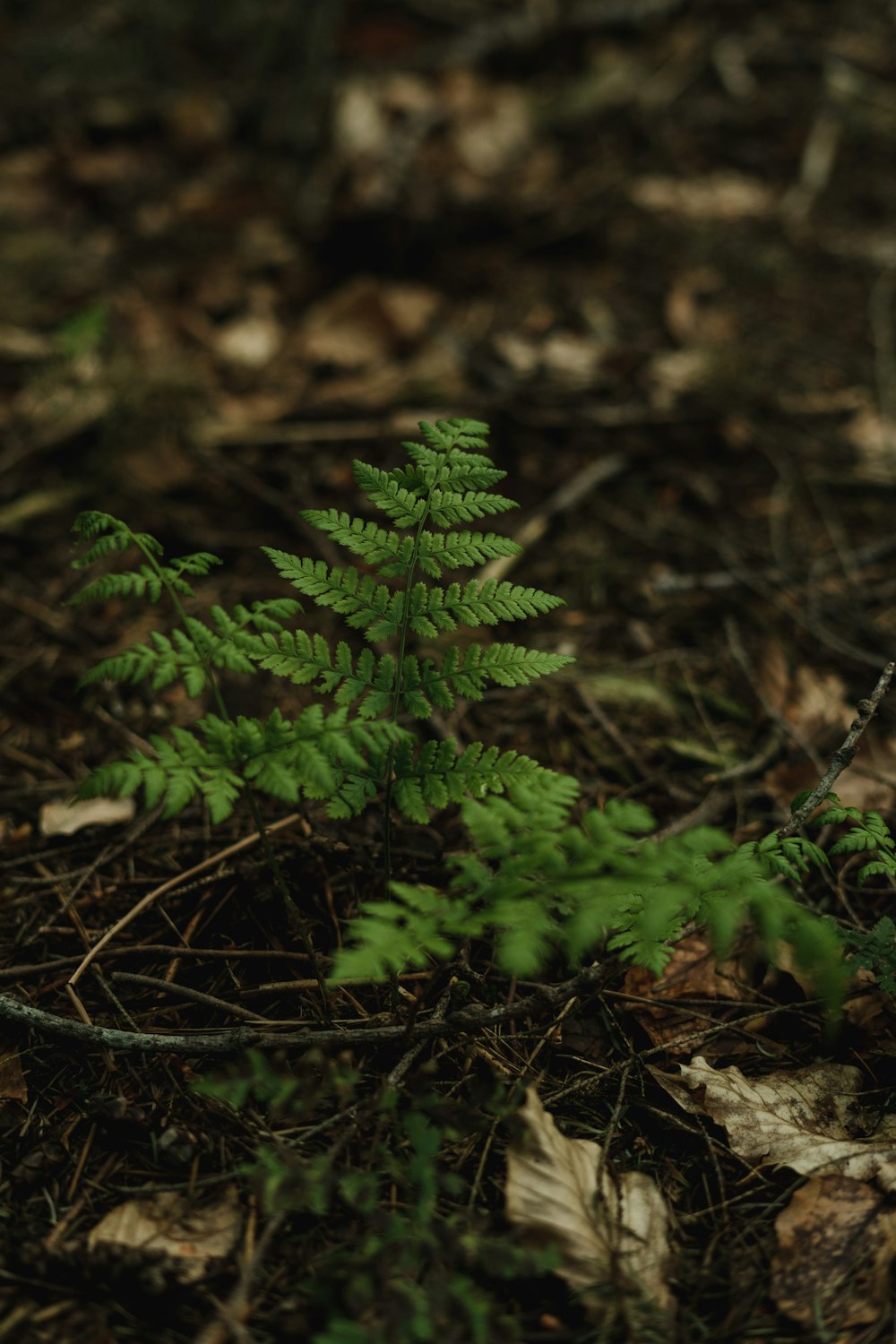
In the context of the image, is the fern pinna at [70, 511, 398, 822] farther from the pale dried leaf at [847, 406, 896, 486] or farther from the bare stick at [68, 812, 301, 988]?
the pale dried leaf at [847, 406, 896, 486]

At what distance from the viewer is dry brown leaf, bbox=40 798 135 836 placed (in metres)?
2.41

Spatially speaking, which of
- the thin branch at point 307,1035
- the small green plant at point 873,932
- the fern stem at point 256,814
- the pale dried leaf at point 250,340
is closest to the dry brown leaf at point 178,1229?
the thin branch at point 307,1035

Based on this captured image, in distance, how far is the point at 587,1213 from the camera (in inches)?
63.1

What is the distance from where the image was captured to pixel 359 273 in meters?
5.06

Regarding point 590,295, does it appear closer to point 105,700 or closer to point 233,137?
point 233,137

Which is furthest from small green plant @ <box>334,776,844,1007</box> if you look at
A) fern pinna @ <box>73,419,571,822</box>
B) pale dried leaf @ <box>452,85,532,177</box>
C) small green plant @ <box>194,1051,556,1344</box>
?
pale dried leaf @ <box>452,85,532,177</box>

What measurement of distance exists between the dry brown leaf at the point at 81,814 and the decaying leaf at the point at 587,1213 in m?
1.41

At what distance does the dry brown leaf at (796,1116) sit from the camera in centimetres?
171

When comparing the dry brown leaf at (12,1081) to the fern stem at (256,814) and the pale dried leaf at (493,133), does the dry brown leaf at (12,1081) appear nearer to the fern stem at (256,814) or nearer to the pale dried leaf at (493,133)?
the fern stem at (256,814)

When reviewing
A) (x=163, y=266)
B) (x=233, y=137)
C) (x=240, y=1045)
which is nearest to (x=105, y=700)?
(x=240, y=1045)

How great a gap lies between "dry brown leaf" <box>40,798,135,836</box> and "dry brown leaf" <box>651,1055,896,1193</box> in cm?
157

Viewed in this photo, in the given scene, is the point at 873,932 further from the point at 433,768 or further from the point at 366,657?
the point at 366,657

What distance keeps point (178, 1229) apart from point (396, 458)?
2913 millimetres

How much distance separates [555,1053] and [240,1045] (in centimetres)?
68
